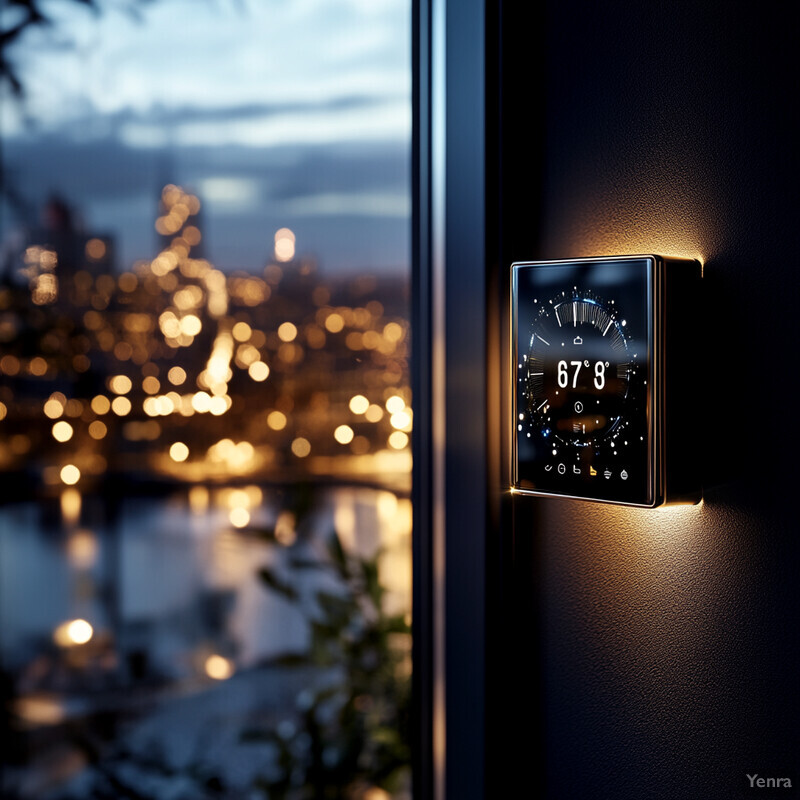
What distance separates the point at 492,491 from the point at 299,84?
2.46 feet

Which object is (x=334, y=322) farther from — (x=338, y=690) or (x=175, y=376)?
(x=338, y=690)

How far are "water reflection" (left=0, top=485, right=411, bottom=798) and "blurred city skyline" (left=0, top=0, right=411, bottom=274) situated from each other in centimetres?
44

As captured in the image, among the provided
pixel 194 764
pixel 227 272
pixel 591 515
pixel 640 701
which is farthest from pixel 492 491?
pixel 194 764

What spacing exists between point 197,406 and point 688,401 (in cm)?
83

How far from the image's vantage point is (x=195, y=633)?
1386 millimetres

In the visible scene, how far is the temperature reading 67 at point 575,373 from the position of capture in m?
0.93

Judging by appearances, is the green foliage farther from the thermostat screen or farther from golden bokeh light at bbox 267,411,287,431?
the thermostat screen

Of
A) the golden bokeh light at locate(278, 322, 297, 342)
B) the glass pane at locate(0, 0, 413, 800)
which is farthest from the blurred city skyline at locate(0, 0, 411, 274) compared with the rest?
the golden bokeh light at locate(278, 322, 297, 342)

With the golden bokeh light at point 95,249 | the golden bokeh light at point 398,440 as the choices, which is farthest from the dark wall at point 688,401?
the golden bokeh light at point 95,249

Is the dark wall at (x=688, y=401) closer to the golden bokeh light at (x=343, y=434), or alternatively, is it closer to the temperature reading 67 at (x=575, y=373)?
the temperature reading 67 at (x=575, y=373)

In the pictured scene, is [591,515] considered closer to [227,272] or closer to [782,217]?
[782,217]

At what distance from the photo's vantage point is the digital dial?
91 cm

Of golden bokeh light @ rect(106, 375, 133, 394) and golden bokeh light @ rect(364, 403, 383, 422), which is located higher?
golden bokeh light @ rect(106, 375, 133, 394)

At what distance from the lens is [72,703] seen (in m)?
1.37
